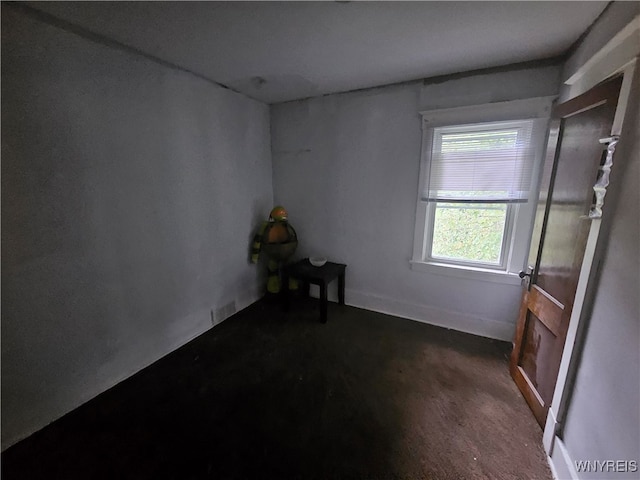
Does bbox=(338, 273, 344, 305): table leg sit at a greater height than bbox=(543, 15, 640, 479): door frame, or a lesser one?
lesser

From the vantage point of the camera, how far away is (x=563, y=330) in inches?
54.1

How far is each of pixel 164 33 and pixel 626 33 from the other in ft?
7.72

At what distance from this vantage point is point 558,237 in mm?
1514

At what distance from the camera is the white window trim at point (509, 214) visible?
2014 mm

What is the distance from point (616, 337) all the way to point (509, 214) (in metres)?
1.43

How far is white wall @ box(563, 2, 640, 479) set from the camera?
3.05 feet

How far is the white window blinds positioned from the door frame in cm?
66

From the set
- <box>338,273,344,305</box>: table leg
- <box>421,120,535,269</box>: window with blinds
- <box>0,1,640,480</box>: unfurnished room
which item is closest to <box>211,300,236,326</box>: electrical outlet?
<box>0,1,640,480</box>: unfurnished room

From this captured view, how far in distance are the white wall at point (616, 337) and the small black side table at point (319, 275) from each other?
184 centimetres

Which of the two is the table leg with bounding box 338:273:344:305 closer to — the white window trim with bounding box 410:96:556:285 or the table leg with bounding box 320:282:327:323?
the table leg with bounding box 320:282:327:323

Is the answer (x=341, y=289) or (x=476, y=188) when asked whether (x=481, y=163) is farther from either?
(x=341, y=289)

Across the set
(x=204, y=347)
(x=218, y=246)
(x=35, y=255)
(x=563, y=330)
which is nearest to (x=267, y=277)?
(x=218, y=246)

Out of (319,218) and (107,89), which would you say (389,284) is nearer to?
(319,218)

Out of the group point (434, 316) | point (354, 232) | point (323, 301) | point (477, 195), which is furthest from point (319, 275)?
point (477, 195)
